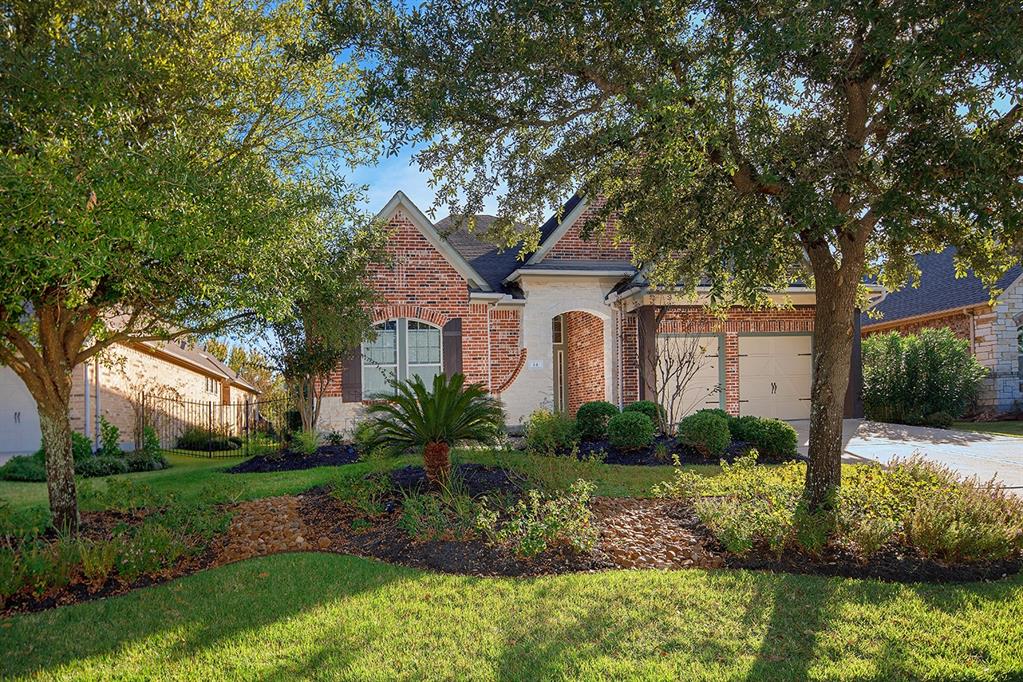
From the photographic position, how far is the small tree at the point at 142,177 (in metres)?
5.05

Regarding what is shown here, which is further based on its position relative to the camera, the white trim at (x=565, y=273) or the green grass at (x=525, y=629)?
the white trim at (x=565, y=273)

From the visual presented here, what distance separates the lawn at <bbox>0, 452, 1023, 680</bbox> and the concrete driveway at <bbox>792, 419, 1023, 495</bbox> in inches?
215

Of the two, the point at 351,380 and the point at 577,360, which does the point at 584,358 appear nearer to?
the point at 577,360

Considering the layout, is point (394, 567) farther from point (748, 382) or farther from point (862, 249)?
point (748, 382)

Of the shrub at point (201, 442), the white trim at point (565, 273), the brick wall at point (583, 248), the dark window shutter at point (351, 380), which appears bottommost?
the shrub at point (201, 442)

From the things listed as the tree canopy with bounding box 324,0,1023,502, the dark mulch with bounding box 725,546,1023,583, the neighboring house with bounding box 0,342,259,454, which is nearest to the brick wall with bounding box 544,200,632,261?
the tree canopy with bounding box 324,0,1023,502

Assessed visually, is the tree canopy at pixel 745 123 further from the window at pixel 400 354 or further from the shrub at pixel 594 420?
the window at pixel 400 354

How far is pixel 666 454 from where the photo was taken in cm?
1207

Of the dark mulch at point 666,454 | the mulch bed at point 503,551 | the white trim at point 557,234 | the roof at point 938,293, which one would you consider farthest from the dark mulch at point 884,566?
the roof at point 938,293

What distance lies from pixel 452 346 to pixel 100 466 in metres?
7.26

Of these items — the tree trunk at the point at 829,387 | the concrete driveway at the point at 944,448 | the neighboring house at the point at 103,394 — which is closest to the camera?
the tree trunk at the point at 829,387

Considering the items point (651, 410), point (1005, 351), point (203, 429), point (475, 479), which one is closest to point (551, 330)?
point (651, 410)

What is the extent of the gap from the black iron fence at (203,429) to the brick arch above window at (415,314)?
319 cm

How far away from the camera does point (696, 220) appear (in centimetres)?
913
